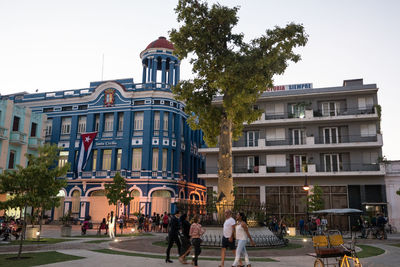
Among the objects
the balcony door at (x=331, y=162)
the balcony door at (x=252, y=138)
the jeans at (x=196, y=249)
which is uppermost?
the balcony door at (x=252, y=138)

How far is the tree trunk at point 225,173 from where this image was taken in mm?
16969

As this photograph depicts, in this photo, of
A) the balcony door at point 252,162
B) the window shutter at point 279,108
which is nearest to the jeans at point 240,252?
the balcony door at point 252,162

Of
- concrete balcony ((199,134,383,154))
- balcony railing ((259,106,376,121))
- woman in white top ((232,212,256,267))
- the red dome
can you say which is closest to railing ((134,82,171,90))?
the red dome

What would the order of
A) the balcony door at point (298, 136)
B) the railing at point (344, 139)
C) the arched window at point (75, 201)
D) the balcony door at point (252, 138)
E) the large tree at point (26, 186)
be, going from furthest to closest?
the arched window at point (75, 201)
the balcony door at point (252, 138)
the balcony door at point (298, 136)
the railing at point (344, 139)
the large tree at point (26, 186)

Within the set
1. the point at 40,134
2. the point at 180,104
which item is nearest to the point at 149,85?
the point at 180,104

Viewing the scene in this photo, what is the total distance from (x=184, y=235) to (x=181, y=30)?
35.6 feet

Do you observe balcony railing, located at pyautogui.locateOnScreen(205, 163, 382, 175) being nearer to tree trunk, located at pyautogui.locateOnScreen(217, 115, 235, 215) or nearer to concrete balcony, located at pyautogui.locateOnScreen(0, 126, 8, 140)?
tree trunk, located at pyautogui.locateOnScreen(217, 115, 235, 215)

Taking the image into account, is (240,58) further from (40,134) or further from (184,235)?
(40,134)

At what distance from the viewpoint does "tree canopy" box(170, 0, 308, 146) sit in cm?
1731

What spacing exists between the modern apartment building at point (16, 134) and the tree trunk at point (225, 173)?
24.6 m

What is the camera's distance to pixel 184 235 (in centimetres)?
1202

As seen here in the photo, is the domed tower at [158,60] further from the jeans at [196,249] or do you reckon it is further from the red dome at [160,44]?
the jeans at [196,249]

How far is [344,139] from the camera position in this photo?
3500 centimetres

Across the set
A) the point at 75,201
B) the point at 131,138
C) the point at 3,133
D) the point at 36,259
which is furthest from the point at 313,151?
the point at 3,133
